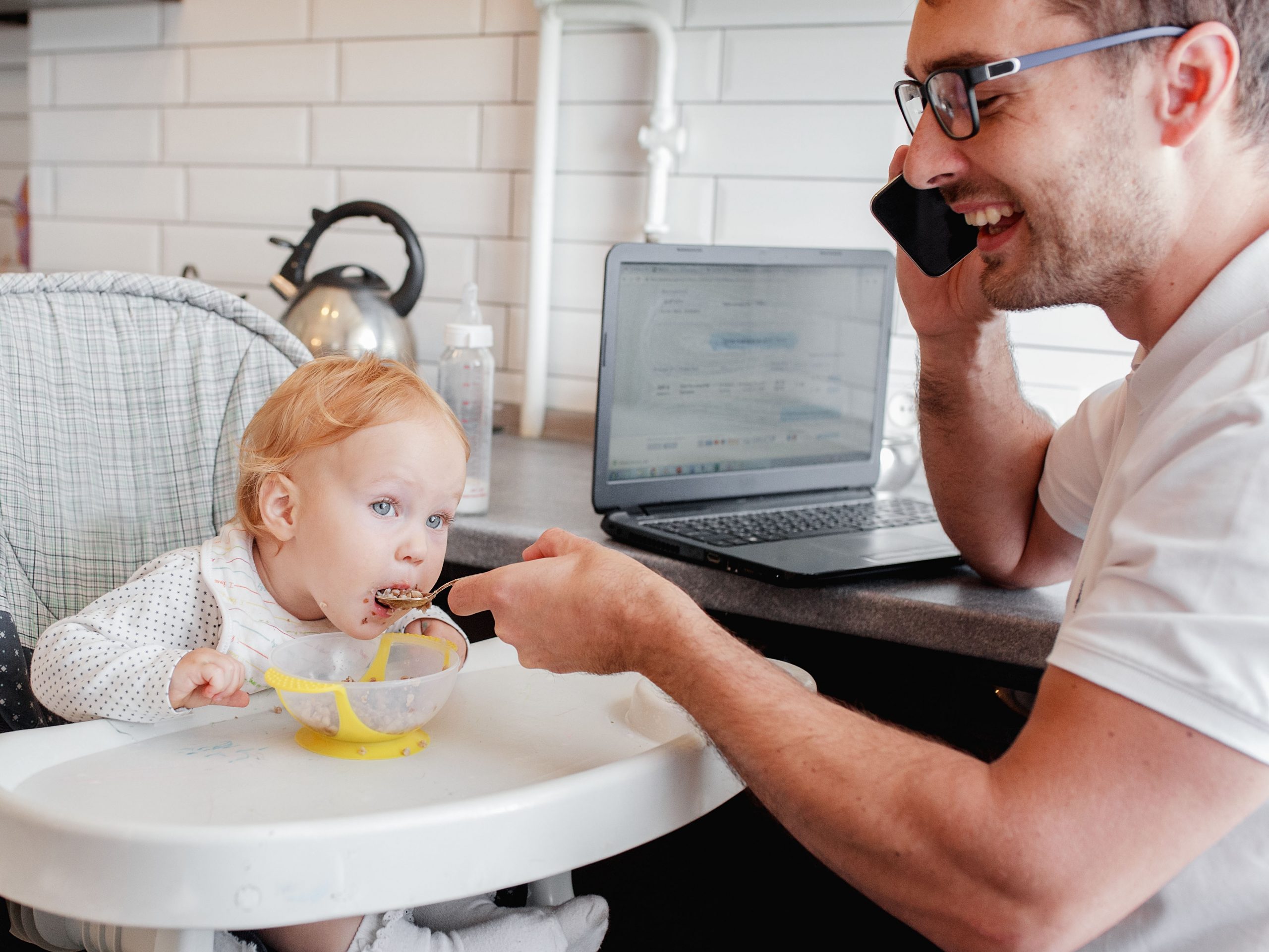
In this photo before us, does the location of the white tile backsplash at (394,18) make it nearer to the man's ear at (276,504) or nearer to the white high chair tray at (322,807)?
the man's ear at (276,504)

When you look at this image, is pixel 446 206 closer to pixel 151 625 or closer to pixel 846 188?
pixel 846 188

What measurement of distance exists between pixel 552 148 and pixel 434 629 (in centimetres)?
106

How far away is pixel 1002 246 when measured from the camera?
0.89 metres

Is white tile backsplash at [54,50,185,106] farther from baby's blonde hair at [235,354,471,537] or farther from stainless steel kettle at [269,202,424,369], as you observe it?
baby's blonde hair at [235,354,471,537]

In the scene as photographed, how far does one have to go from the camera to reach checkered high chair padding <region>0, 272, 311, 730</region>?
3.52 feet

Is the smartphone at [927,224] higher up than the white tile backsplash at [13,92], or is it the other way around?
the white tile backsplash at [13,92]

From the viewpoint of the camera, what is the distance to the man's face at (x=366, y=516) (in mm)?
998

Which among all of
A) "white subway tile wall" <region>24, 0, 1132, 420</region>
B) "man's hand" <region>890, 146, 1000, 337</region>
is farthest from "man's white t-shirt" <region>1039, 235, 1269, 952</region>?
"white subway tile wall" <region>24, 0, 1132, 420</region>

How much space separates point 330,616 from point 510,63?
123cm

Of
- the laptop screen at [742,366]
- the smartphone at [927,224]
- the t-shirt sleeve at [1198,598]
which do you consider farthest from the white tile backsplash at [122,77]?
the t-shirt sleeve at [1198,598]

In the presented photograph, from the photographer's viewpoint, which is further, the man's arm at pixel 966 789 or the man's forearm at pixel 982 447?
the man's forearm at pixel 982 447

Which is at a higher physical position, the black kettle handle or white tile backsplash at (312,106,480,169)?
white tile backsplash at (312,106,480,169)

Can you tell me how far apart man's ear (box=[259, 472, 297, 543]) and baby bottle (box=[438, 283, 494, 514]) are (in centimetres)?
36

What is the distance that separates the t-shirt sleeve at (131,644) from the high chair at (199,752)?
0.10 ft
